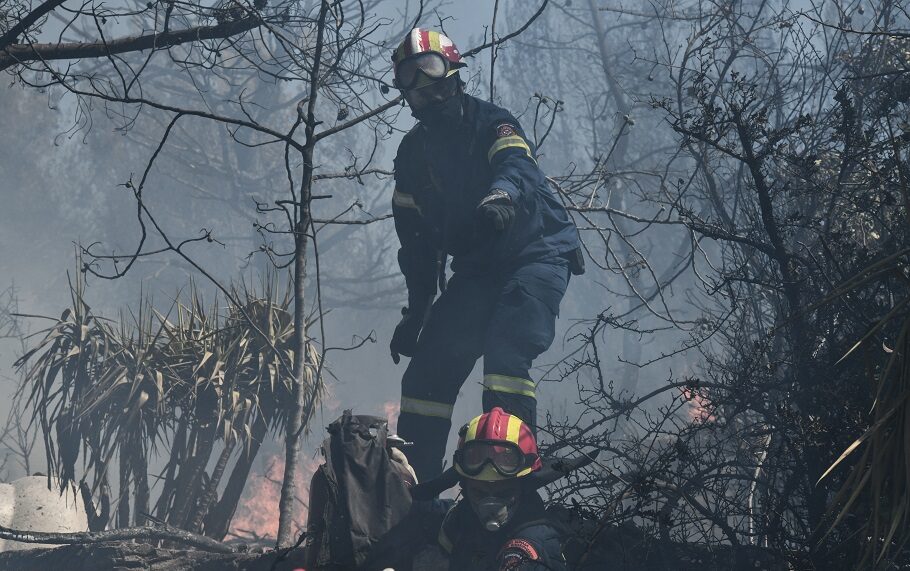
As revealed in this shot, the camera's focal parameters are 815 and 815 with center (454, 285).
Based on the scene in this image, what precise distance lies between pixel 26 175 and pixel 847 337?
26.9 meters

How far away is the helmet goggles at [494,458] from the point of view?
397 cm

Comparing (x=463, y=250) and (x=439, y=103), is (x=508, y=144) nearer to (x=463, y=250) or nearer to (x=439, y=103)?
(x=439, y=103)

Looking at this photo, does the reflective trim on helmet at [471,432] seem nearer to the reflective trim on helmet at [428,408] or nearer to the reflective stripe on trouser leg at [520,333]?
the reflective stripe on trouser leg at [520,333]

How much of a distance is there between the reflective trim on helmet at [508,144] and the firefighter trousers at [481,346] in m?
0.71

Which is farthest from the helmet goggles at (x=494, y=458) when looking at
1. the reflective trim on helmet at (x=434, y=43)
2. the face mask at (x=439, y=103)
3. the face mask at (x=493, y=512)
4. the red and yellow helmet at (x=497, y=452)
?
the reflective trim on helmet at (x=434, y=43)

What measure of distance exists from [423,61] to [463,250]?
1.18 meters

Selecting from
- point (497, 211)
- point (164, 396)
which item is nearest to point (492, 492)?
point (497, 211)

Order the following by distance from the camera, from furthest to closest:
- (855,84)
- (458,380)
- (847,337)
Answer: (855,84)
(458,380)
(847,337)

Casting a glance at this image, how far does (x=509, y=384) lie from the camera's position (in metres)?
4.54

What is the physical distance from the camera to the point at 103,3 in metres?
4.58

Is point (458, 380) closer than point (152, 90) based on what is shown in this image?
Yes

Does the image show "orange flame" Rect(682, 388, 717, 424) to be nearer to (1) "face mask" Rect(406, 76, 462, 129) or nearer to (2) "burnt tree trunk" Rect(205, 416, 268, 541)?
(1) "face mask" Rect(406, 76, 462, 129)

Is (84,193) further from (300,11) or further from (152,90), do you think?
(300,11)

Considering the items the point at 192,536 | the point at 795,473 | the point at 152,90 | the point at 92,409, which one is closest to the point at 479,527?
the point at 795,473
